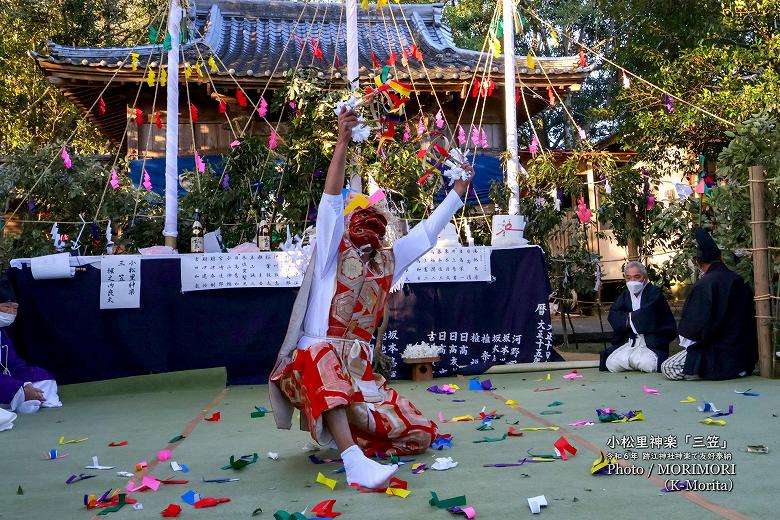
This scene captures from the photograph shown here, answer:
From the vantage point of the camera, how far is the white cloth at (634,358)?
7285 mm

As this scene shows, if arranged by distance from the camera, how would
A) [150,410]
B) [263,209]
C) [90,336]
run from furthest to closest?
[263,209], [90,336], [150,410]

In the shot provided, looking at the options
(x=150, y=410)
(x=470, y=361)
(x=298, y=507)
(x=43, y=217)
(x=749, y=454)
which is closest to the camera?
(x=298, y=507)

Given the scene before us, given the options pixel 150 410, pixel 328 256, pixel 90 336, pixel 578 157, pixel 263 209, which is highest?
pixel 578 157

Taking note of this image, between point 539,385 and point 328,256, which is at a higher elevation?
point 328,256

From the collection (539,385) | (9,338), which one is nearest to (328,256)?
(539,385)

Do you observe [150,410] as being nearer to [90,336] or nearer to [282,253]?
[90,336]

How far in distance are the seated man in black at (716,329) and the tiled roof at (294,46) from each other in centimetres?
439

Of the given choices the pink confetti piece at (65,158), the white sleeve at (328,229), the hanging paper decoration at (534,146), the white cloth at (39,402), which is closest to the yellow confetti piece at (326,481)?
the white sleeve at (328,229)

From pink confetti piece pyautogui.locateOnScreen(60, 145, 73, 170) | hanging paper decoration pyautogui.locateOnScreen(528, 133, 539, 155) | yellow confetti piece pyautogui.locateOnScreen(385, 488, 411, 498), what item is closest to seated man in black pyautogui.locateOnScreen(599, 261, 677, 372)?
hanging paper decoration pyautogui.locateOnScreen(528, 133, 539, 155)

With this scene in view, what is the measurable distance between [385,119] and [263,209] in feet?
4.74

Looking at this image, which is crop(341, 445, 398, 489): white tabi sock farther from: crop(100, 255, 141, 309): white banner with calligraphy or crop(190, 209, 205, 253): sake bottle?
crop(190, 209, 205, 253): sake bottle

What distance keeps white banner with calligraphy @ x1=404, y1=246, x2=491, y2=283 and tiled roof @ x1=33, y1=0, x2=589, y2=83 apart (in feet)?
11.4

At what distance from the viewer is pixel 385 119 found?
25.7 feet

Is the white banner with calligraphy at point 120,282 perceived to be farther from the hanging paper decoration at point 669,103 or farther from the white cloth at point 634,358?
the hanging paper decoration at point 669,103
